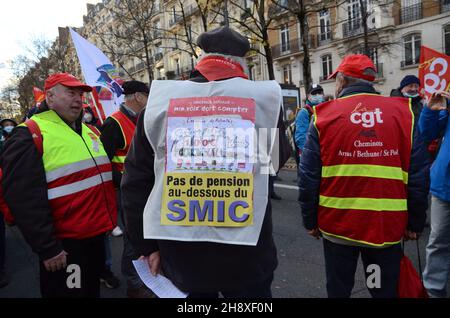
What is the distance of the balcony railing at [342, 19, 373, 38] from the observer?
79.4 ft

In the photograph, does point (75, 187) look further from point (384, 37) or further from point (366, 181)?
point (384, 37)

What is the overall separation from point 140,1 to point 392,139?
59.9 ft

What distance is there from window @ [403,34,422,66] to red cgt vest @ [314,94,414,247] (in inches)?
919

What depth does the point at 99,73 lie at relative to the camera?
17.9 ft

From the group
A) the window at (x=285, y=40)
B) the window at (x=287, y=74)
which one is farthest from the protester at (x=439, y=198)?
the window at (x=285, y=40)

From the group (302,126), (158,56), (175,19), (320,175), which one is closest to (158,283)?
(320,175)

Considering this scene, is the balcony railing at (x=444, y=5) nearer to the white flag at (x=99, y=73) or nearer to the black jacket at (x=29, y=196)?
the white flag at (x=99, y=73)

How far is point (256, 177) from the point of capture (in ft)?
5.30

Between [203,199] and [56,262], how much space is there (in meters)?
1.34

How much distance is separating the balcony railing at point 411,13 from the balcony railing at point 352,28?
2.28 m

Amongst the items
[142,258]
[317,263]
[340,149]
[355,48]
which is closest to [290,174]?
[317,263]

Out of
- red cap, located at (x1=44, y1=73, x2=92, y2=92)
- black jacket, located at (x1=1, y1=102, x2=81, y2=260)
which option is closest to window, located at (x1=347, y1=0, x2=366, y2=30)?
red cap, located at (x1=44, y1=73, x2=92, y2=92)
